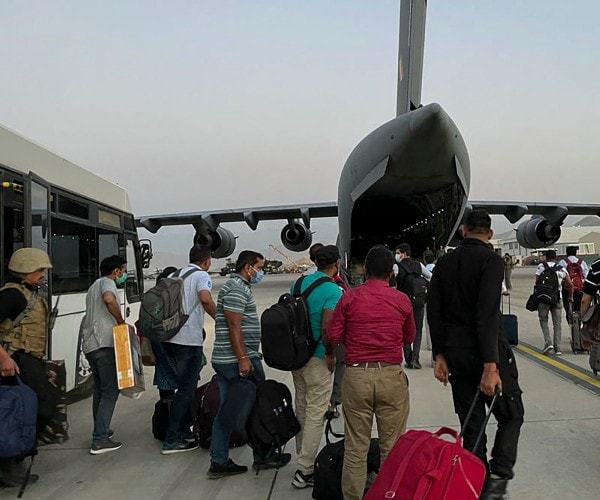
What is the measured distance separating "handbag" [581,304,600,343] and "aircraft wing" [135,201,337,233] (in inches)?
829

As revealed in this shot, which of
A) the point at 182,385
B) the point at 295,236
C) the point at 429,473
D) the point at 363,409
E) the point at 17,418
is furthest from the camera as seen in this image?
the point at 295,236

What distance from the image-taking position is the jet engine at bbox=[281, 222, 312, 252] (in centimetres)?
2295

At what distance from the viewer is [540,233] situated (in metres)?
21.8

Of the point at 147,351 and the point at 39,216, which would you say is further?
the point at 39,216

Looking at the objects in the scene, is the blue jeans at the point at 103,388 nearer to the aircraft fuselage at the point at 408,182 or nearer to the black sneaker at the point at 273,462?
the black sneaker at the point at 273,462

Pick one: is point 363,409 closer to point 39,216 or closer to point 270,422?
point 270,422

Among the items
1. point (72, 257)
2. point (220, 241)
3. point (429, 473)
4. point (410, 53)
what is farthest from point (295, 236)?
point (429, 473)

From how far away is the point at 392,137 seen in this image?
8602 mm

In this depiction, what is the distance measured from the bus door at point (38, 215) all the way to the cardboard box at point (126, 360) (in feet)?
1.80

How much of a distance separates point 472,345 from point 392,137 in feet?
19.8

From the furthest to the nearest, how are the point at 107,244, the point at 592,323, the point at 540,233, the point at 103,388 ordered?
1. the point at 540,233
2. the point at 107,244
3. the point at 103,388
4. the point at 592,323

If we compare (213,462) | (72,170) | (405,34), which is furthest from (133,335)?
(405,34)

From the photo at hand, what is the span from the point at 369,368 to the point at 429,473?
2.62 feet

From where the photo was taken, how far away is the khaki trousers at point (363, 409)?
2.95 m
